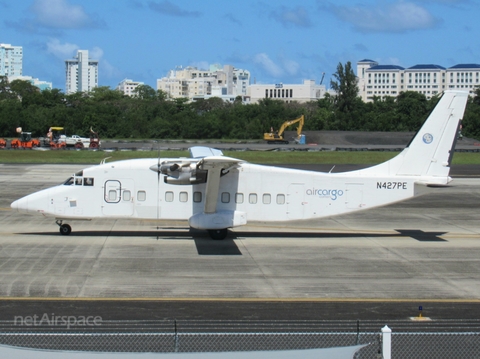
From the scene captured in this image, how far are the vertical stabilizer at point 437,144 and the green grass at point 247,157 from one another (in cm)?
3642

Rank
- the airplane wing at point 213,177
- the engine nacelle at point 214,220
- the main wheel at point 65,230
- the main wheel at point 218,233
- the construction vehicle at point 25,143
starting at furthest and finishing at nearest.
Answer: the construction vehicle at point 25,143 < the main wheel at point 65,230 < the main wheel at point 218,233 < the engine nacelle at point 214,220 < the airplane wing at point 213,177

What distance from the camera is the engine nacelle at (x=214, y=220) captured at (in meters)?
22.7

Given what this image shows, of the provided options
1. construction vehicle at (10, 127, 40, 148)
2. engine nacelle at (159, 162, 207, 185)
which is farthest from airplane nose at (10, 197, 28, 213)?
construction vehicle at (10, 127, 40, 148)

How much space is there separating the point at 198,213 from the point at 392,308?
9816 mm

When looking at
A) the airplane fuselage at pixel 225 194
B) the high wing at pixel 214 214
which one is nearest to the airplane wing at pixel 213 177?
the high wing at pixel 214 214

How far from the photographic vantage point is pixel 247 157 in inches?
2537

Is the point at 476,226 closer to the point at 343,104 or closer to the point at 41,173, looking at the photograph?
the point at 41,173

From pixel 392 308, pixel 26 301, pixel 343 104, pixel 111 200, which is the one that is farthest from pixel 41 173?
pixel 343 104

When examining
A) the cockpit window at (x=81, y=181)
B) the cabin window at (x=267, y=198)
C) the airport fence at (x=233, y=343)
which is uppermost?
the cockpit window at (x=81, y=181)

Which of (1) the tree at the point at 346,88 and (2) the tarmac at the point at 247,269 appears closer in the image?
(2) the tarmac at the point at 247,269

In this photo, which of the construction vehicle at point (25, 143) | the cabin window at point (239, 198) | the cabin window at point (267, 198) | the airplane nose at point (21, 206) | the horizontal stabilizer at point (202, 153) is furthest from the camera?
the construction vehicle at point (25, 143)

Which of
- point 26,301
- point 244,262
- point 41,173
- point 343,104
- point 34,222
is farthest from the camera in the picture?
point 343,104

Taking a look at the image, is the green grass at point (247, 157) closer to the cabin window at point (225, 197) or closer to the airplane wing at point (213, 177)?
the cabin window at point (225, 197)

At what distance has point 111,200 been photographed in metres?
23.2
